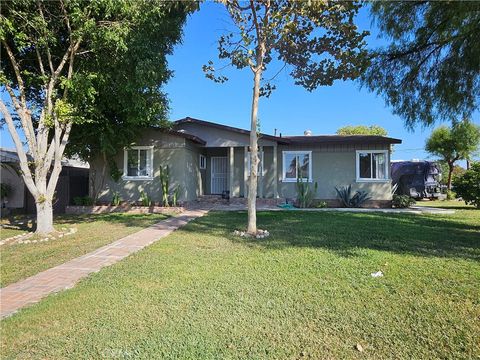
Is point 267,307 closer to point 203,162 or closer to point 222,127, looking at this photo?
point 222,127

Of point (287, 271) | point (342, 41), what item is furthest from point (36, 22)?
point (287, 271)

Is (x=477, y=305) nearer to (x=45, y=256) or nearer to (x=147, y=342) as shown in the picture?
(x=147, y=342)

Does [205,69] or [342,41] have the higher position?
[342,41]

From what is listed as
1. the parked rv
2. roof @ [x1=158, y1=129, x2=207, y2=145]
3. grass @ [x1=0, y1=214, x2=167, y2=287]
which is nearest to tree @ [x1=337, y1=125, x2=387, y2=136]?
the parked rv

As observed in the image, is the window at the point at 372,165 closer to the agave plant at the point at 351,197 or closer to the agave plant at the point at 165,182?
the agave plant at the point at 351,197

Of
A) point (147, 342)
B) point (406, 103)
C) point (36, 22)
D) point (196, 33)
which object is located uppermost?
point (196, 33)

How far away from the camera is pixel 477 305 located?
152 inches

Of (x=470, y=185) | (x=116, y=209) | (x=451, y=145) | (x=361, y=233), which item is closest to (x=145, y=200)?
(x=116, y=209)

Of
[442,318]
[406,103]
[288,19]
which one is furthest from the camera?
[406,103]

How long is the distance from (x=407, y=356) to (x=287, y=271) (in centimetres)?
235

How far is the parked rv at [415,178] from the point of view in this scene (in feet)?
64.2

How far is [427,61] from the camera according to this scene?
380 inches

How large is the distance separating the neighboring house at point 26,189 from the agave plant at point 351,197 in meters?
12.0

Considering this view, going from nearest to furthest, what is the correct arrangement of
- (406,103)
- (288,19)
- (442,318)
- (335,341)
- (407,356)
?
(407,356)
(335,341)
(442,318)
(288,19)
(406,103)
